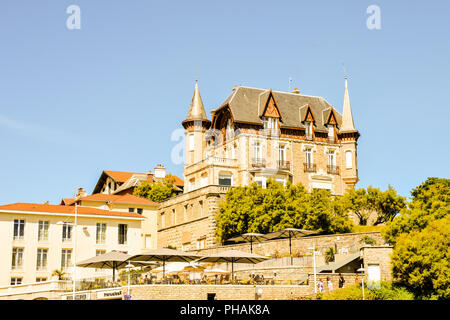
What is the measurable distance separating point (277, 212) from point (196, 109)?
21879mm

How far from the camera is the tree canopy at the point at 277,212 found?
63438mm

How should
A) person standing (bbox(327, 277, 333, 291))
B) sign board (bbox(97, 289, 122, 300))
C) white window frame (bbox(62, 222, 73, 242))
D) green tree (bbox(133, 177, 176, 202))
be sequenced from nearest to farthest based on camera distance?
1. person standing (bbox(327, 277, 333, 291))
2. sign board (bbox(97, 289, 122, 300))
3. white window frame (bbox(62, 222, 73, 242))
4. green tree (bbox(133, 177, 176, 202))

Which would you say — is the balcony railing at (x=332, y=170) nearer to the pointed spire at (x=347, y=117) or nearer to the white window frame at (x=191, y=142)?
the pointed spire at (x=347, y=117)

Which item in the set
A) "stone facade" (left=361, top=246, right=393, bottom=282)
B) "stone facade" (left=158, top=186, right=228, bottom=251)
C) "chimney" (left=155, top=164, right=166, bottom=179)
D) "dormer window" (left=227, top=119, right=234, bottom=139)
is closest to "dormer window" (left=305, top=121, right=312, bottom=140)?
"dormer window" (left=227, top=119, right=234, bottom=139)

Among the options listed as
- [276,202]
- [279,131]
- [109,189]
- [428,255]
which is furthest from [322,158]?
[428,255]

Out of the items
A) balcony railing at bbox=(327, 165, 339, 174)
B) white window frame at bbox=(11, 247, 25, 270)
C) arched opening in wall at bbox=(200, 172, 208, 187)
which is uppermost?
balcony railing at bbox=(327, 165, 339, 174)

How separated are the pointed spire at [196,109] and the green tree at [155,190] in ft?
32.4

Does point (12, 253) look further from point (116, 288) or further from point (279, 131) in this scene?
point (279, 131)

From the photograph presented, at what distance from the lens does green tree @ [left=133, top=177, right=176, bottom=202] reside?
279ft

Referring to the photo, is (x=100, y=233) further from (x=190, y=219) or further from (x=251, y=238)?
(x=251, y=238)

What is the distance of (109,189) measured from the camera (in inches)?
3812

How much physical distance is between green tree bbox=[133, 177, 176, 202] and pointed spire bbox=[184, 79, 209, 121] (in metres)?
9.87

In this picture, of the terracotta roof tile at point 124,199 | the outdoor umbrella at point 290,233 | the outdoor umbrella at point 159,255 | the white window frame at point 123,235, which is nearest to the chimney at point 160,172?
the terracotta roof tile at point 124,199

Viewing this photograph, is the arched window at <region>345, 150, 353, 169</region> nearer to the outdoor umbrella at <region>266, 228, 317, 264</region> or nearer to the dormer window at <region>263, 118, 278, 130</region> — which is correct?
the dormer window at <region>263, 118, 278, 130</region>
